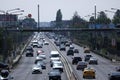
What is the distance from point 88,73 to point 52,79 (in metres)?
4.72

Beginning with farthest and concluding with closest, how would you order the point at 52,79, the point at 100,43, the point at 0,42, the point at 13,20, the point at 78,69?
the point at 13,20
the point at 100,43
the point at 0,42
the point at 78,69
the point at 52,79

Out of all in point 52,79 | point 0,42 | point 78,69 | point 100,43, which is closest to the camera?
point 52,79

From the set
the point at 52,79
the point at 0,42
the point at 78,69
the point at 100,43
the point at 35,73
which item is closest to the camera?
the point at 52,79

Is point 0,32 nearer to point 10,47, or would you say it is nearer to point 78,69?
point 10,47

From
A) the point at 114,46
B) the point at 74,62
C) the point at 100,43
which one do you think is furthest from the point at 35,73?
the point at 100,43

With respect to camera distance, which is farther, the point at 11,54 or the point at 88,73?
the point at 11,54

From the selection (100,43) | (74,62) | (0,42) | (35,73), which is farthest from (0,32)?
(100,43)

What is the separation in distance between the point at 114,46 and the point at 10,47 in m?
25.0

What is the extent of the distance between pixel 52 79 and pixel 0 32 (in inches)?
2007

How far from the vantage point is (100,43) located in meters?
149

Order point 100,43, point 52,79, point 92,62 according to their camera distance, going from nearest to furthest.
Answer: point 52,79 < point 92,62 < point 100,43

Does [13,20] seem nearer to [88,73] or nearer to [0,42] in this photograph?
[0,42]

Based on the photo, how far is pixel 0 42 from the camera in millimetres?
105375

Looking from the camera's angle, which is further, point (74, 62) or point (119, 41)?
point (119, 41)
